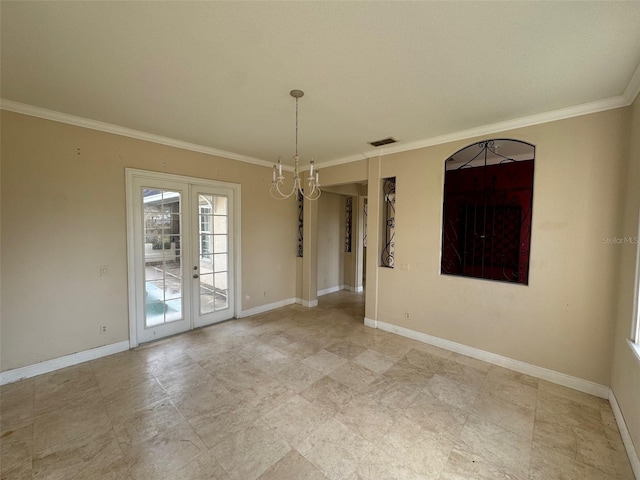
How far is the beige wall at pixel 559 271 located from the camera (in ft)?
8.45

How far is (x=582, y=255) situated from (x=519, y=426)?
180 cm

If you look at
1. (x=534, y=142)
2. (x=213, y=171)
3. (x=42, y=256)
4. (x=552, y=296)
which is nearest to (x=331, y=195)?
(x=213, y=171)

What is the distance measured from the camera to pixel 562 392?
2.69 meters

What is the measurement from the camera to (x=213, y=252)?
442 centimetres

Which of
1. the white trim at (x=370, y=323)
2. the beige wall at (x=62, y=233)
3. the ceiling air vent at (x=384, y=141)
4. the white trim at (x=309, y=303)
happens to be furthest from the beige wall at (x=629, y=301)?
the beige wall at (x=62, y=233)

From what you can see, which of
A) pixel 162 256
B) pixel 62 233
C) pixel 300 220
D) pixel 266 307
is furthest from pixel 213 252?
pixel 300 220

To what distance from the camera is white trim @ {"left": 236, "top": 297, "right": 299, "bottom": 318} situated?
190 inches

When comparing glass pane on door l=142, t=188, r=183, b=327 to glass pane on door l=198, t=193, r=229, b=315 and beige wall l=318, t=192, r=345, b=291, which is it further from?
beige wall l=318, t=192, r=345, b=291

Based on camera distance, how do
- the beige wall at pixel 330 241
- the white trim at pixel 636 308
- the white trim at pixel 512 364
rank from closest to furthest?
the white trim at pixel 636 308 < the white trim at pixel 512 364 < the beige wall at pixel 330 241

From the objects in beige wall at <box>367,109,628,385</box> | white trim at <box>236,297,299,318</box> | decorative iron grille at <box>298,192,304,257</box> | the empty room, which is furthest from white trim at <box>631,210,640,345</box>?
white trim at <box>236,297,299,318</box>

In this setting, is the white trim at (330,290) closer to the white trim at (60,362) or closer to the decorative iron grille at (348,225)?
the decorative iron grille at (348,225)

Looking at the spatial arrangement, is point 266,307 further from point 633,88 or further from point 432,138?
point 633,88

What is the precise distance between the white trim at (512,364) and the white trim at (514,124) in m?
2.74

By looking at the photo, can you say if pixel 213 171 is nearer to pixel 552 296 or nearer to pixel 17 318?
pixel 17 318
